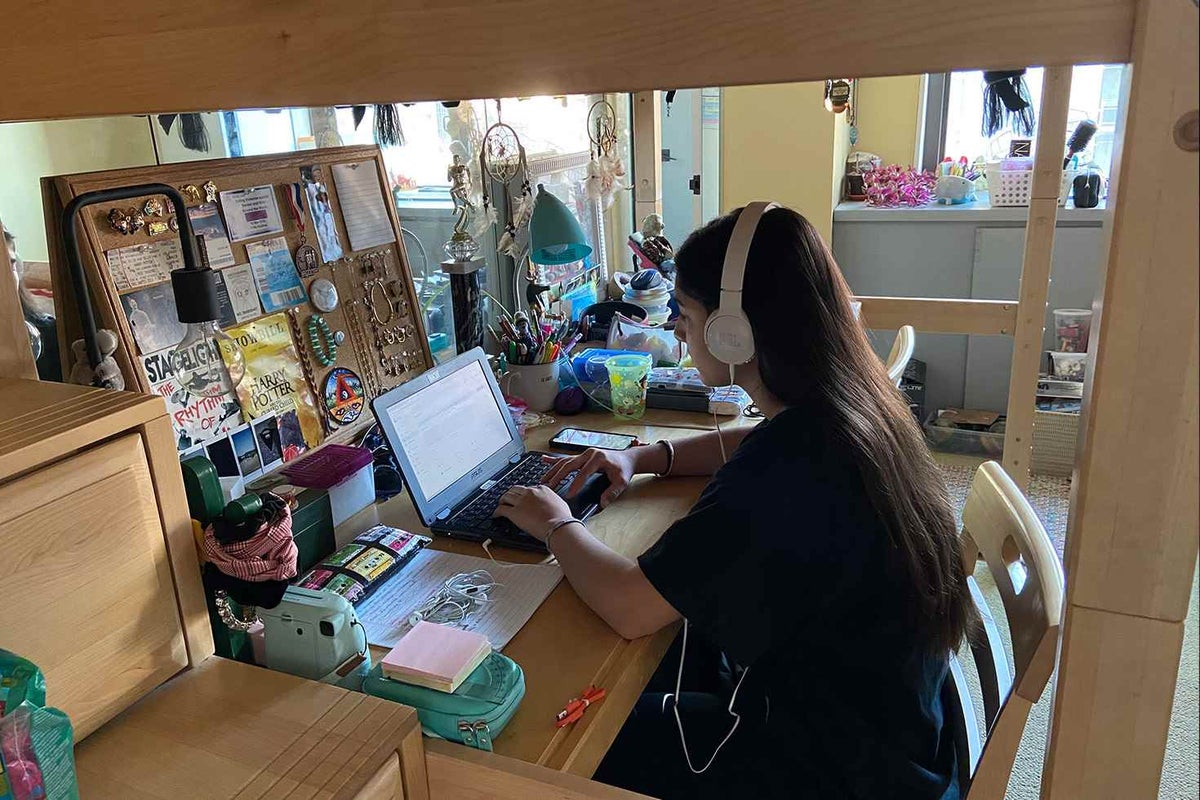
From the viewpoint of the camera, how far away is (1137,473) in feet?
1.64

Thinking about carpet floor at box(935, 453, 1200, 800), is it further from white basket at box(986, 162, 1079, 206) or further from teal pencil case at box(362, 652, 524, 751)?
white basket at box(986, 162, 1079, 206)

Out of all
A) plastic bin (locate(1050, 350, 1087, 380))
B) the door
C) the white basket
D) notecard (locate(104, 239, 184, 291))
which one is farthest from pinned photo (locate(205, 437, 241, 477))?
the white basket

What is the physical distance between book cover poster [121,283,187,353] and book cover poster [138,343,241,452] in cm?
2

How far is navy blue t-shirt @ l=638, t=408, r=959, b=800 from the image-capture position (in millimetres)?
975

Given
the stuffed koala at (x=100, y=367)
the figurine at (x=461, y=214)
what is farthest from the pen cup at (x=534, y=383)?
the stuffed koala at (x=100, y=367)

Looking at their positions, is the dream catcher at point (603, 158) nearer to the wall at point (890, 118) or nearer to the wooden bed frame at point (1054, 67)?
the wall at point (890, 118)

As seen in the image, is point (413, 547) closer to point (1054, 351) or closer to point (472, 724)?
point (472, 724)

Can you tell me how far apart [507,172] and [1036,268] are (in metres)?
1.32

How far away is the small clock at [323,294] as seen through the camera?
1.43 meters

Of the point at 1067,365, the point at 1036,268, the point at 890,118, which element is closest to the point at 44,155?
the point at 1036,268

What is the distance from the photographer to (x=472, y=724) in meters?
0.80

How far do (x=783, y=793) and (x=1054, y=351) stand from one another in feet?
9.60

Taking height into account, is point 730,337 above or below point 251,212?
below

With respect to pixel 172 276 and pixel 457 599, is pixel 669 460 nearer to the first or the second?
pixel 457 599
